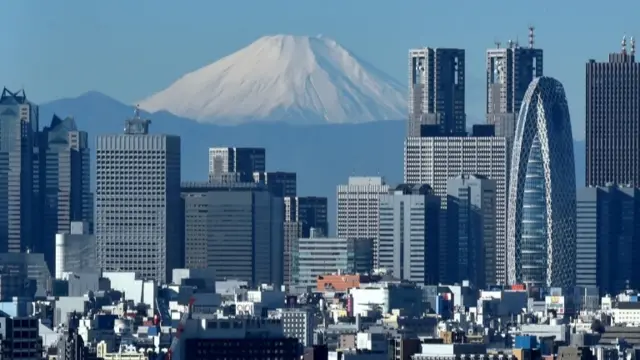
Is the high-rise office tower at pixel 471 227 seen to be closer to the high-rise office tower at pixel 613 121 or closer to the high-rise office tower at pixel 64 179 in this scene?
the high-rise office tower at pixel 613 121

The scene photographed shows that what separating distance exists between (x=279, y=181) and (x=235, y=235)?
19881 mm

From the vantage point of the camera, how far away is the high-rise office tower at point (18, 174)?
7035 inches

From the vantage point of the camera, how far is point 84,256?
544 feet

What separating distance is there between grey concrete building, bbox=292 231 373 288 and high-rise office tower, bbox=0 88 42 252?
504 inches

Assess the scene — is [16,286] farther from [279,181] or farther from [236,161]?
[236,161]

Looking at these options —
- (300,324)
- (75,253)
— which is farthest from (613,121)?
(300,324)

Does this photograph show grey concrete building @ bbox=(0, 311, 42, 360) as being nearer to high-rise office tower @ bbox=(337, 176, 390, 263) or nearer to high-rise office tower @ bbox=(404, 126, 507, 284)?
high-rise office tower @ bbox=(337, 176, 390, 263)

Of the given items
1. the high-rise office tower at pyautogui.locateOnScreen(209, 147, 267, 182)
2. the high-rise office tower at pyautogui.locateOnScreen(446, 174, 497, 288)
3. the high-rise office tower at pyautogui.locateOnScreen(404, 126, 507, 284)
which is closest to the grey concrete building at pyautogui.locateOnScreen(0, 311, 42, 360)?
the high-rise office tower at pyautogui.locateOnScreen(446, 174, 497, 288)

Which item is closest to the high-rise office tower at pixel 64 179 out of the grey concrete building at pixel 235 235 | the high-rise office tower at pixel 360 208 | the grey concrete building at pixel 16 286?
the grey concrete building at pixel 235 235

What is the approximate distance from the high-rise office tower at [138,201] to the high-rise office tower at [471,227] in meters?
14.6

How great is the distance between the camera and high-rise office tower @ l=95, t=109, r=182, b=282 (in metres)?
171

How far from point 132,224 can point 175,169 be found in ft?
12.6

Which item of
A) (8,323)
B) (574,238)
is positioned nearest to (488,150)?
(574,238)

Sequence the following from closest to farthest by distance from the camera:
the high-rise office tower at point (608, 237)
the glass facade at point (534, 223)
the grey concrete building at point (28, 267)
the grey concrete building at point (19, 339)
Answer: the grey concrete building at point (19, 339) < the grey concrete building at point (28, 267) < the glass facade at point (534, 223) < the high-rise office tower at point (608, 237)
